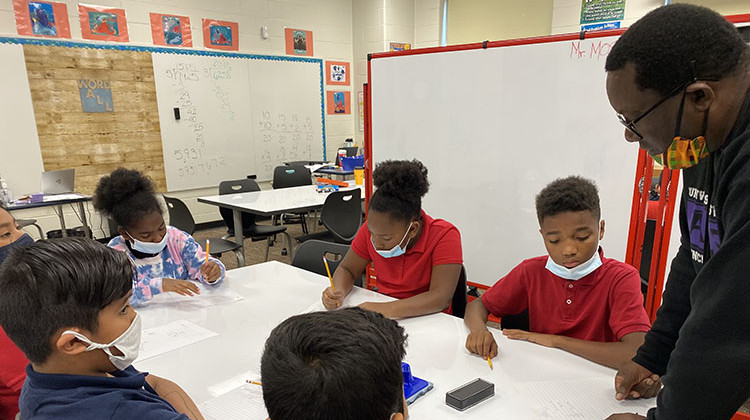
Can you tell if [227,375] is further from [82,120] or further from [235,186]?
[82,120]

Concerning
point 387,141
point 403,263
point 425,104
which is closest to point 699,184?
point 403,263

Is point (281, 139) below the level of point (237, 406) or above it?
above

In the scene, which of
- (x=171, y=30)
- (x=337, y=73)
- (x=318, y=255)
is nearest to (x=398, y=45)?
(x=337, y=73)

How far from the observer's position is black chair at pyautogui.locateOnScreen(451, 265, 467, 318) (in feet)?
6.15

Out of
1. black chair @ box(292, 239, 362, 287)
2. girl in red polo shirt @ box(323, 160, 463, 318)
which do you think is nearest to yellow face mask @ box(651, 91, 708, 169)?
girl in red polo shirt @ box(323, 160, 463, 318)

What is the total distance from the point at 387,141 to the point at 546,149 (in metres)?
1.05

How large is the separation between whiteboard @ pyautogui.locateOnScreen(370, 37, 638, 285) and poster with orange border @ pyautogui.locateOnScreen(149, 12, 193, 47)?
338 centimetres

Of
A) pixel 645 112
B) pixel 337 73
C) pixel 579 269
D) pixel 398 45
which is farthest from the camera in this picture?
pixel 337 73

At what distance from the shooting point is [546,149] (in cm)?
238

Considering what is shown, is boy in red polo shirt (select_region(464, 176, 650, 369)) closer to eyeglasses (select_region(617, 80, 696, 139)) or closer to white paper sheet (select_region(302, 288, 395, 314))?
white paper sheet (select_region(302, 288, 395, 314))

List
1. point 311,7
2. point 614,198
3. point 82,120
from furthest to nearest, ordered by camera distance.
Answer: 1. point 311,7
2. point 82,120
3. point 614,198

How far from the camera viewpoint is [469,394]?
3.51 feet

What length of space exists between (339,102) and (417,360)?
19.8ft

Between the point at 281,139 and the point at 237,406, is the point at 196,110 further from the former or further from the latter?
the point at 237,406
